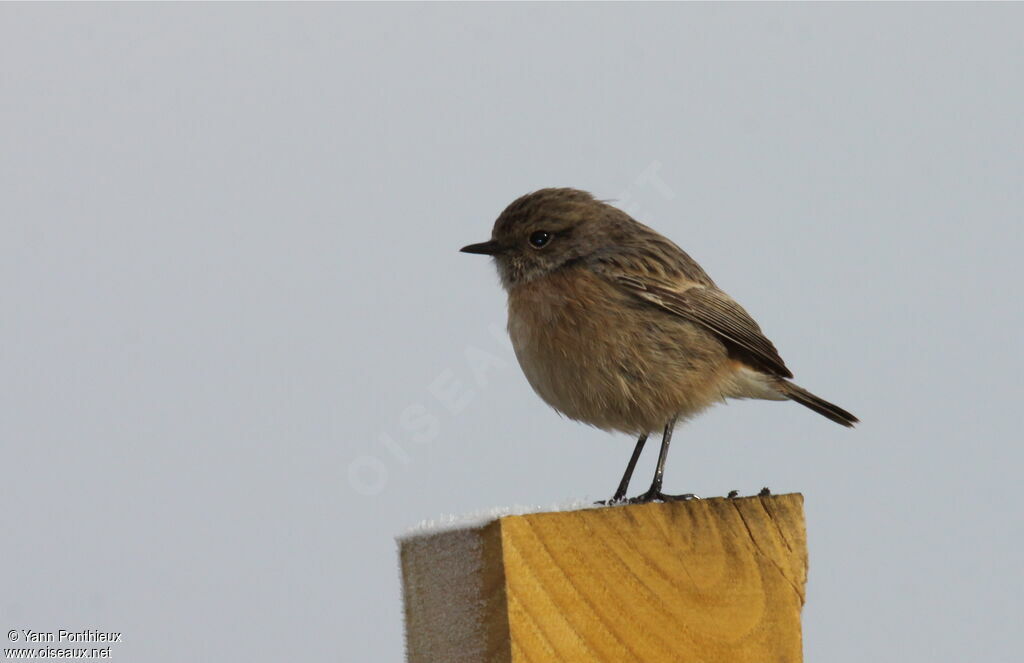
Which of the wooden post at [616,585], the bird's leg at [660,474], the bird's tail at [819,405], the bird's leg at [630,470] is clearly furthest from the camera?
the bird's tail at [819,405]

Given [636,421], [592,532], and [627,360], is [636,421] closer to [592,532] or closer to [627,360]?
[627,360]

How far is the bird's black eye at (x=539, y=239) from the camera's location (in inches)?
242

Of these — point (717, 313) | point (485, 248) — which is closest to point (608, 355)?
point (717, 313)

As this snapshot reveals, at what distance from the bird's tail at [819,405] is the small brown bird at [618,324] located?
0.12ft

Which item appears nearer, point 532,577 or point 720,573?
point 532,577

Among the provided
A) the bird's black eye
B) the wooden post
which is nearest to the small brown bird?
the bird's black eye

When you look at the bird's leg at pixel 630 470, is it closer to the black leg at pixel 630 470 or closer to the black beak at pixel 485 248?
the black leg at pixel 630 470

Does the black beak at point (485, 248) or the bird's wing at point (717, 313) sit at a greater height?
the black beak at point (485, 248)

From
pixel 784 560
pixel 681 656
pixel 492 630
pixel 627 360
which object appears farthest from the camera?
pixel 627 360

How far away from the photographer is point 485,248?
627 cm

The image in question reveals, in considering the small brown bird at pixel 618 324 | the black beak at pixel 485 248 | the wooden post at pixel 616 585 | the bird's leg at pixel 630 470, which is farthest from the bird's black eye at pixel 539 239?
the wooden post at pixel 616 585

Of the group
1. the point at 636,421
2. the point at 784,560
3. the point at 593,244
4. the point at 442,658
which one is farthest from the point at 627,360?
the point at 442,658

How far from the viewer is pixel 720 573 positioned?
3.58 metres

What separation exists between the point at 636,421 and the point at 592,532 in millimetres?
2450
